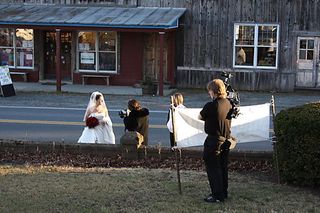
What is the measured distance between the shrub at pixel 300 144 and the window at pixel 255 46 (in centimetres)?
1725

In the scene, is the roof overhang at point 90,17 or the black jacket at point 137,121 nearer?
the black jacket at point 137,121

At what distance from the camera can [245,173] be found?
29.2 feet

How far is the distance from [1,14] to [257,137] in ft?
64.6

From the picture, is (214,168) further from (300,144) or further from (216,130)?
(300,144)

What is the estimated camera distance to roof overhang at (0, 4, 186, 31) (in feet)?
77.6

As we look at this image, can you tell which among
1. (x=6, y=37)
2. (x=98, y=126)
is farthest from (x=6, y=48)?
(x=98, y=126)

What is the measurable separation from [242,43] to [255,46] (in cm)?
60

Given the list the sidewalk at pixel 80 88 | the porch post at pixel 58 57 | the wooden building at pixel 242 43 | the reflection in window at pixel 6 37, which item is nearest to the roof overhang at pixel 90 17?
the porch post at pixel 58 57

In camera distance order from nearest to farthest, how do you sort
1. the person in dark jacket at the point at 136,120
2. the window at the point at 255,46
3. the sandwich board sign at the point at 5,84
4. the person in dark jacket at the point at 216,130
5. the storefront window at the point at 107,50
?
the person in dark jacket at the point at 216,130, the person in dark jacket at the point at 136,120, the sandwich board sign at the point at 5,84, the window at the point at 255,46, the storefront window at the point at 107,50

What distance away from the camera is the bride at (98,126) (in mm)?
10805

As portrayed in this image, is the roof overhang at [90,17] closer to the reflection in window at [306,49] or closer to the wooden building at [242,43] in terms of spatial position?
the wooden building at [242,43]

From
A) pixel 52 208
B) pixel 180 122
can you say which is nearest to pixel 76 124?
pixel 180 122

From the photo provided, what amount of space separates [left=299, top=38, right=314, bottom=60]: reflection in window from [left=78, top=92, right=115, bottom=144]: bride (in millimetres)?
15726

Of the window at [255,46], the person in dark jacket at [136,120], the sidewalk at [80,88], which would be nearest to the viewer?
the person in dark jacket at [136,120]
